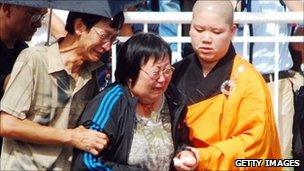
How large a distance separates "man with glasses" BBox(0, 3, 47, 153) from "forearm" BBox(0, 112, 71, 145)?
52 cm

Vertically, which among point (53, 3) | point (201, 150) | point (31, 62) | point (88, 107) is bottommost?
point (201, 150)

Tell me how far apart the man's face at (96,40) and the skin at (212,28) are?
52cm

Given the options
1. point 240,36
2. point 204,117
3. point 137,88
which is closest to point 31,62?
point 137,88

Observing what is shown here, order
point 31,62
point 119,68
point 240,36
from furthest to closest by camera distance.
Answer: point 240,36 < point 119,68 < point 31,62

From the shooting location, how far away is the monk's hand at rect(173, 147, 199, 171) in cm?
346

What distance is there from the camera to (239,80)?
3699mm

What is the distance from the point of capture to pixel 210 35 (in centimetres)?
366

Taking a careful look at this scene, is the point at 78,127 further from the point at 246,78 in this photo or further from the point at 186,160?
the point at 246,78

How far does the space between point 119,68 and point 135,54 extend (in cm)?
14

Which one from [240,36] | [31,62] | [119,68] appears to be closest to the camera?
[31,62]

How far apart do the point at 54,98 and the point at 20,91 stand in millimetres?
178

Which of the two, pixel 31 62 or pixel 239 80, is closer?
pixel 31 62

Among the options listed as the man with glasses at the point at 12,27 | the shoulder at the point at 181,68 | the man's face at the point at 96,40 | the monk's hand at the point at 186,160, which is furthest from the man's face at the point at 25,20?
the monk's hand at the point at 186,160

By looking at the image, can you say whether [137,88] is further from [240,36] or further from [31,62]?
[240,36]
